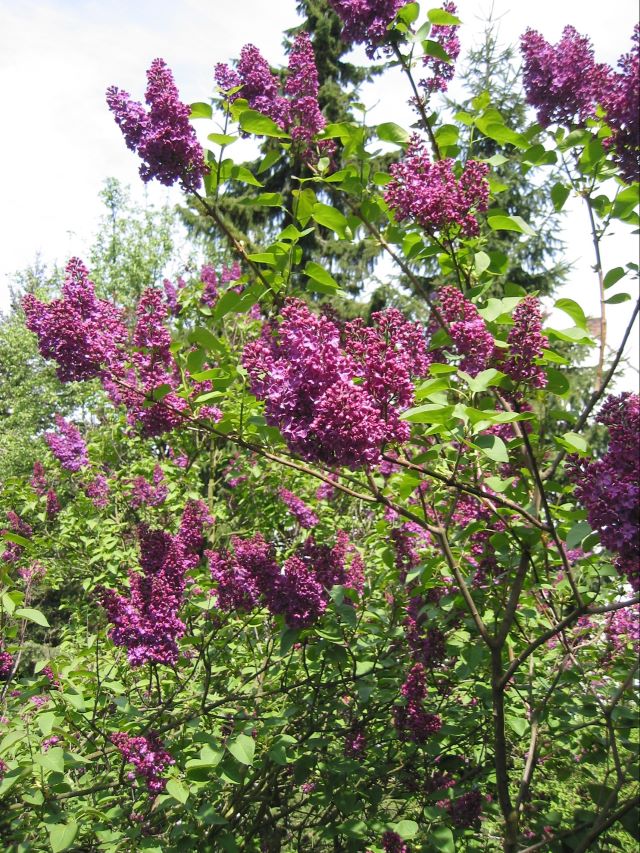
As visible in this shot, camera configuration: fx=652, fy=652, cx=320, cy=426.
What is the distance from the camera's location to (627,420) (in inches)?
56.4

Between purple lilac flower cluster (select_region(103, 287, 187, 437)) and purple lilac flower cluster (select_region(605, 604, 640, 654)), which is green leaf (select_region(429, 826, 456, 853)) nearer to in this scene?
purple lilac flower cluster (select_region(605, 604, 640, 654))

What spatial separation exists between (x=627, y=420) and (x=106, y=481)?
17.8 ft

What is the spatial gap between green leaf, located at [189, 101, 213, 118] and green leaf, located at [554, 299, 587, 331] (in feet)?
4.26

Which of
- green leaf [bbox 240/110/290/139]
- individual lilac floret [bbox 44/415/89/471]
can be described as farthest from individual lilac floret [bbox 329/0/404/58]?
individual lilac floret [bbox 44/415/89/471]

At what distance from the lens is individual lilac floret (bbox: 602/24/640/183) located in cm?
149

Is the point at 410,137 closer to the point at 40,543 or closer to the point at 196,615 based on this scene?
the point at 196,615

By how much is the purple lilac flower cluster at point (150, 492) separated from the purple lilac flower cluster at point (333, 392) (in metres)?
4.15

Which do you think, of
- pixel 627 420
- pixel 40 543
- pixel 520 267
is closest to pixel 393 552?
pixel 627 420

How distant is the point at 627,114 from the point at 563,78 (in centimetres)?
104

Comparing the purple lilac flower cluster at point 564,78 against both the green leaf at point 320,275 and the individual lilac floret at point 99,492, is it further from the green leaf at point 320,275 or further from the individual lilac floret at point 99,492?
the individual lilac floret at point 99,492

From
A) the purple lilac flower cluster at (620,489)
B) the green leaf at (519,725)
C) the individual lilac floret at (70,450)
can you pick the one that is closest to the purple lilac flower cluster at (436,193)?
the purple lilac flower cluster at (620,489)

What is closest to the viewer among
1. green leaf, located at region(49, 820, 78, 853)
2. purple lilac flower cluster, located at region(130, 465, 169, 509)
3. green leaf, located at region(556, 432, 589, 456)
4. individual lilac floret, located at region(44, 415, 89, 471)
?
green leaf, located at region(556, 432, 589, 456)

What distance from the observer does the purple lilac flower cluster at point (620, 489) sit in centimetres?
131

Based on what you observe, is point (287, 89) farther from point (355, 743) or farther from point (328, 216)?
point (355, 743)
